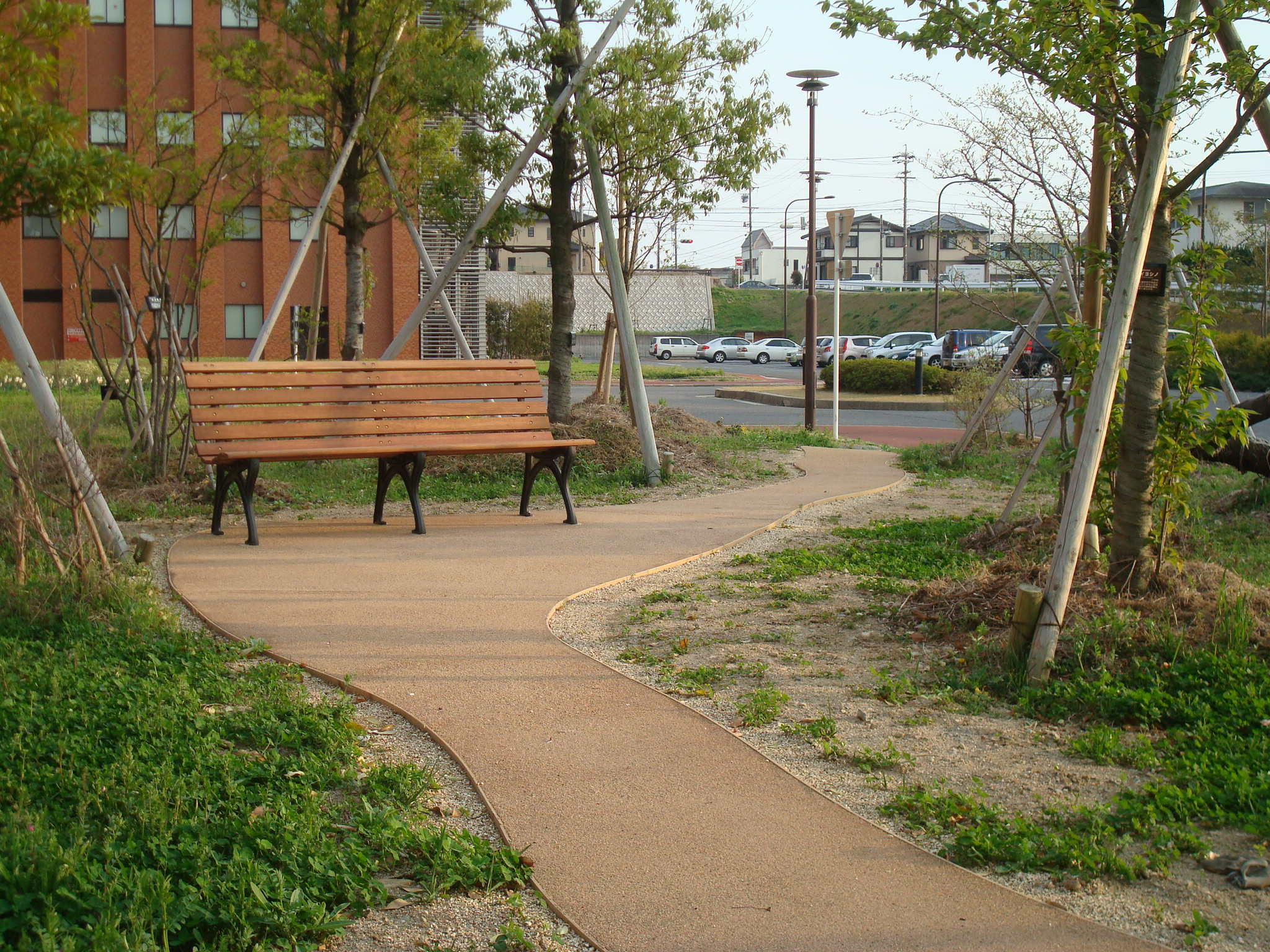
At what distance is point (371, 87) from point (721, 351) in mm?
51104

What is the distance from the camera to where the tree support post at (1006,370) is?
9.27 meters

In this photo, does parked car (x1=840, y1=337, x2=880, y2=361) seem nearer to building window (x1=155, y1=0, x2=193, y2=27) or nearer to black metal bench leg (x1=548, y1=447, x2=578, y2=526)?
Result: building window (x1=155, y1=0, x2=193, y2=27)

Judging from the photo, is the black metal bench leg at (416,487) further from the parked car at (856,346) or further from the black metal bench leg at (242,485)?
the parked car at (856,346)

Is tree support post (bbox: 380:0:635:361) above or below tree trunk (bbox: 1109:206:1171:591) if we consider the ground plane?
above

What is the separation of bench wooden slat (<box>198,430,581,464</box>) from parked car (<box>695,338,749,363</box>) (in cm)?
5329

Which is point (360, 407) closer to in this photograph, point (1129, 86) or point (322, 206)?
point (322, 206)

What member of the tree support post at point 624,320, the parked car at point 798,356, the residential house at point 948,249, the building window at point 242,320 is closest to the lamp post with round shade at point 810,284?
the residential house at point 948,249

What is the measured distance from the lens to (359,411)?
8.54 m

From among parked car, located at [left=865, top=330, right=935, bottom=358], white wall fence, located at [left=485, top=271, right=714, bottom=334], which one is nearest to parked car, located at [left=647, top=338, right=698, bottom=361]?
white wall fence, located at [left=485, top=271, right=714, bottom=334]

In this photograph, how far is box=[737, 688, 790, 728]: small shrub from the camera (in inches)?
175

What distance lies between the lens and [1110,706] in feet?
14.6

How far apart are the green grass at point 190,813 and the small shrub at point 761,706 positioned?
1334 mm

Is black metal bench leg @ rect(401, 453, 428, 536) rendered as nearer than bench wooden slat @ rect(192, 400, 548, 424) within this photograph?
No

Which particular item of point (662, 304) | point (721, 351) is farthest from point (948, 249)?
point (662, 304)
